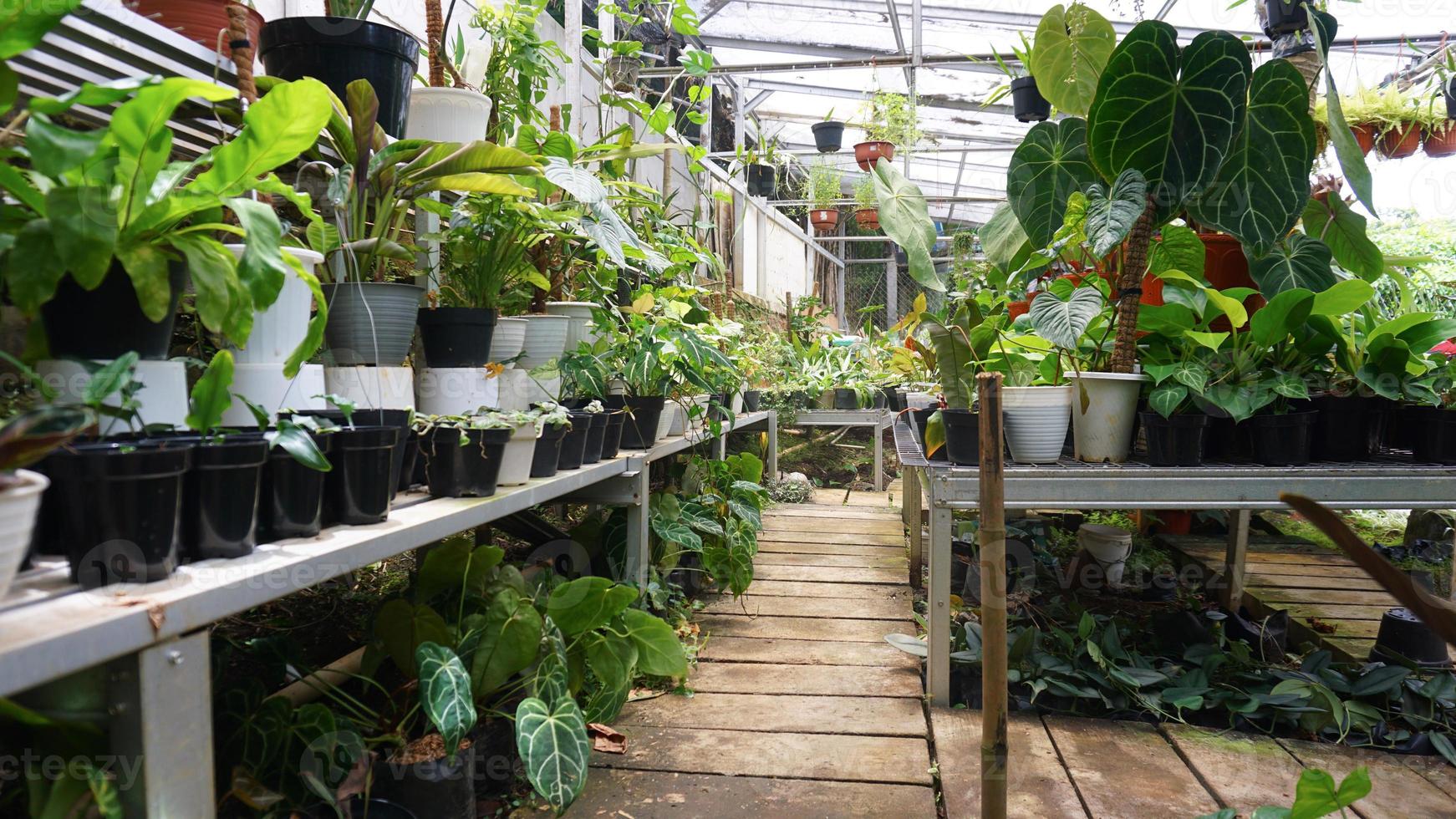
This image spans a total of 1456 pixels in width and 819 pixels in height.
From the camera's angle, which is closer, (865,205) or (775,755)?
(775,755)

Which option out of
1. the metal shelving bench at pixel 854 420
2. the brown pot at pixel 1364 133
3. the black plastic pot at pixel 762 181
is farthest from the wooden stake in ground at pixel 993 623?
the black plastic pot at pixel 762 181

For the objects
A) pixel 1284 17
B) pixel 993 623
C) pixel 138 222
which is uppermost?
pixel 1284 17

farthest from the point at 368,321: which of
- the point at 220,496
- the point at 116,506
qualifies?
the point at 116,506

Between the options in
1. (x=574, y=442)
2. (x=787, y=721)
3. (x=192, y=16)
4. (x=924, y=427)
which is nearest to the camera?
(x=192, y=16)

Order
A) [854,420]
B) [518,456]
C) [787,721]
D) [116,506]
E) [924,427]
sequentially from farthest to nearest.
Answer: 1. [854,420]
2. [924,427]
3. [787,721]
4. [518,456]
5. [116,506]

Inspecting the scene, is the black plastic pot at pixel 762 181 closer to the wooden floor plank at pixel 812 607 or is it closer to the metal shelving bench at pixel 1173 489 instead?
the wooden floor plank at pixel 812 607

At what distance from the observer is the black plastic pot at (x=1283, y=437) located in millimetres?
2135

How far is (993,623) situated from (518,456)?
1.00 m

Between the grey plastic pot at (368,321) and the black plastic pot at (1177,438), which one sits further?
the black plastic pot at (1177,438)

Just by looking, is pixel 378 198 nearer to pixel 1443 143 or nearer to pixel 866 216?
pixel 1443 143

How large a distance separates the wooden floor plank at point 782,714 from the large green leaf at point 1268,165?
5.00 ft

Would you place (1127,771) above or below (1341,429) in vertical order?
below

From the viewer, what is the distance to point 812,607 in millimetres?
3139

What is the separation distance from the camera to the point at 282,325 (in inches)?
53.3
